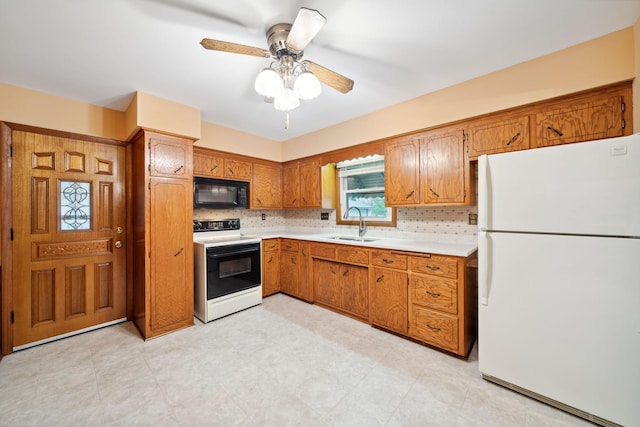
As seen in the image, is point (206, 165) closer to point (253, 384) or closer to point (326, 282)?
point (326, 282)

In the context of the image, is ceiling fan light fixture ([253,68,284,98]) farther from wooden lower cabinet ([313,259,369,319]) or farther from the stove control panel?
the stove control panel

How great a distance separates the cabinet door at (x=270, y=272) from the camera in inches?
142

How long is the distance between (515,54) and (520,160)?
3.01 feet

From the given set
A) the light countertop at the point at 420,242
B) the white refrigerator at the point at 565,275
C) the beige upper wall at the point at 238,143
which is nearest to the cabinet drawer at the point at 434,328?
the white refrigerator at the point at 565,275

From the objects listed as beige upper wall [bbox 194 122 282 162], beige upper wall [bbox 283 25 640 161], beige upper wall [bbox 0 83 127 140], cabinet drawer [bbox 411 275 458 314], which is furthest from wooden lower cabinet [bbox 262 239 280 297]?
beige upper wall [bbox 0 83 127 140]

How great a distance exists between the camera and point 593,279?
1.46 meters

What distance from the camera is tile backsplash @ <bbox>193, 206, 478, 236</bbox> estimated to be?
2.67m

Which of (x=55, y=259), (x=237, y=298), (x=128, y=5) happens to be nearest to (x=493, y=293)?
(x=237, y=298)

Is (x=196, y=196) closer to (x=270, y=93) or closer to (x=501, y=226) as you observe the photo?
(x=270, y=93)

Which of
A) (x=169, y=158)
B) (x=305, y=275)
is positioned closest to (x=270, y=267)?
(x=305, y=275)

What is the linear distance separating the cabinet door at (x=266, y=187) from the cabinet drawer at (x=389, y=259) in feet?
6.84

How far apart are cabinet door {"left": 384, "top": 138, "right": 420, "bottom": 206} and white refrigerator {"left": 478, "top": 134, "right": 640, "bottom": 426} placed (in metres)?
0.90

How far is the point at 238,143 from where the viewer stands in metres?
3.66

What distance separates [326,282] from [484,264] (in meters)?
1.89
